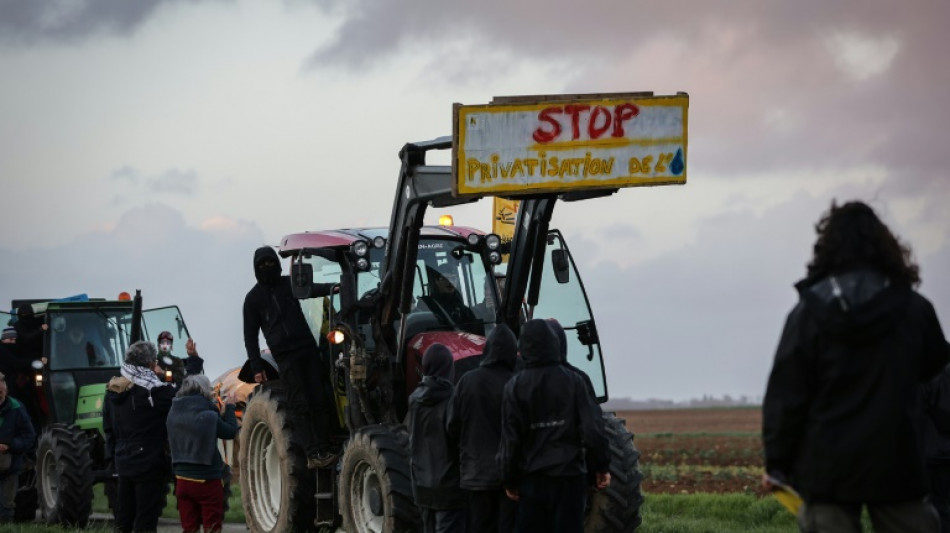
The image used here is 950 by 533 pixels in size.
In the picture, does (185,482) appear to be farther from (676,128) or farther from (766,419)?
(766,419)

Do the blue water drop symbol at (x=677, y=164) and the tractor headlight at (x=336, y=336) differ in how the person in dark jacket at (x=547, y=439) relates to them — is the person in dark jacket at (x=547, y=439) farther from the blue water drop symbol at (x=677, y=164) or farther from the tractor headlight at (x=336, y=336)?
the tractor headlight at (x=336, y=336)

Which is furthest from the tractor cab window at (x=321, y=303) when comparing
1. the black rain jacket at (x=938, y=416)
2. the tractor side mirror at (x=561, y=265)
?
the black rain jacket at (x=938, y=416)

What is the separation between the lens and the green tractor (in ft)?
58.5

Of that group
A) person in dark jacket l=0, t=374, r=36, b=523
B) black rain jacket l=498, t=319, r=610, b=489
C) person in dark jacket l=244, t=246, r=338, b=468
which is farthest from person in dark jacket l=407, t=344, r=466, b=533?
person in dark jacket l=0, t=374, r=36, b=523

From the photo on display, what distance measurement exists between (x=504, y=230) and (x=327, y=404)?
17.8 feet

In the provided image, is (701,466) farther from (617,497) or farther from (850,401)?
(850,401)

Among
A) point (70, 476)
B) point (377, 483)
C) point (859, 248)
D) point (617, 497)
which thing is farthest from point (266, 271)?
point (859, 248)

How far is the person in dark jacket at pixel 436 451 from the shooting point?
10.2 metres

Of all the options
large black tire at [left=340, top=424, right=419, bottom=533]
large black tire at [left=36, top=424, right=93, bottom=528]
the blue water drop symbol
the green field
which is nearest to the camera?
the blue water drop symbol

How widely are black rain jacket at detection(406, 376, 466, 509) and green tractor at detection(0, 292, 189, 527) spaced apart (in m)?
7.93

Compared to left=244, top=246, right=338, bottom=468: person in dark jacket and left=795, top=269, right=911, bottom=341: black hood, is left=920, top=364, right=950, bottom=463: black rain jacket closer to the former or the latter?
left=795, top=269, right=911, bottom=341: black hood

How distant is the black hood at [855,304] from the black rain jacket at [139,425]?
901cm

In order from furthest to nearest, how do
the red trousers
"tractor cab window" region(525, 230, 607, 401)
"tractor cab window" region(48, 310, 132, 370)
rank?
"tractor cab window" region(48, 310, 132, 370) → the red trousers → "tractor cab window" region(525, 230, 607, 401)

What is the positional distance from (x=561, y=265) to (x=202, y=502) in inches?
150
